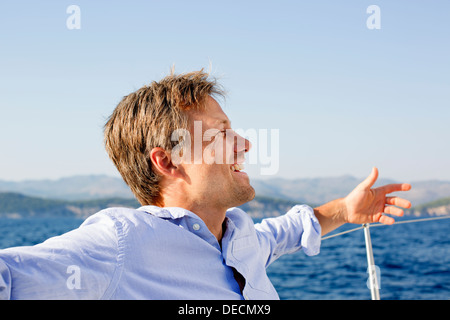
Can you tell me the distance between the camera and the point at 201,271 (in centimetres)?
157

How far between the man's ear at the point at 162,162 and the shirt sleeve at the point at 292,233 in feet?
1.99

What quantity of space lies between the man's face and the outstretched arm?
717 millimetres

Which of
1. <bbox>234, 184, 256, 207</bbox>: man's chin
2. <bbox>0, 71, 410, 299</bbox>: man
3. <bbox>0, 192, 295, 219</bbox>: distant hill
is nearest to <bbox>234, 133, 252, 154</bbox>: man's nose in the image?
<bbox>0, 71, 410, 299</bbox>: man

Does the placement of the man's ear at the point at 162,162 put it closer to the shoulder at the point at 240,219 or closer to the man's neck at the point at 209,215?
the man's neck at the point at 209,215

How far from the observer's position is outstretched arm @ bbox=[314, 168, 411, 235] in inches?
89.6

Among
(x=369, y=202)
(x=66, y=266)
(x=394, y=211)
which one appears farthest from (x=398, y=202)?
(x=66, y=266)

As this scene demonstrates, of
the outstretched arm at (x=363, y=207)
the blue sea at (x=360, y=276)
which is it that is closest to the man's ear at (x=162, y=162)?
the outstretched arm at (x=363, y=207)

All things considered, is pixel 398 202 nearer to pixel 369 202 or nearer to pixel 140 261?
pixel 369 202

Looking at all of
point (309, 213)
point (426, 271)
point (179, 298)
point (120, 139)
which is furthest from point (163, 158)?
point (426, 271)

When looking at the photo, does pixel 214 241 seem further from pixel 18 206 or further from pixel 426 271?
pixel 18 206

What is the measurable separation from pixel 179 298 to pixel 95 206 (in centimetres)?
9455

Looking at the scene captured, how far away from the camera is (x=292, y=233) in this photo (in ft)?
7.59

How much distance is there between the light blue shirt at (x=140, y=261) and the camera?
111cm

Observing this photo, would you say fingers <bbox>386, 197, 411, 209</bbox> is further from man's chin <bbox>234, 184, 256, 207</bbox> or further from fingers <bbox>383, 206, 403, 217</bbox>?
man's chin <bbox>234, 184, 256, 207</bbox>
